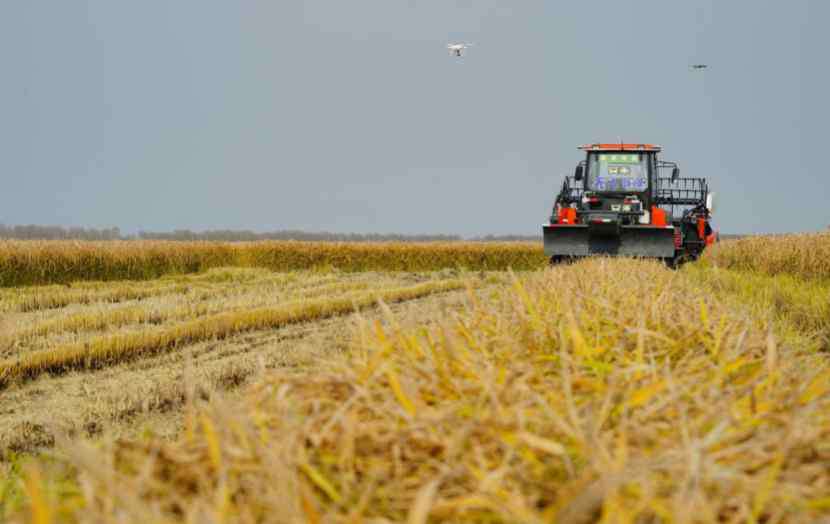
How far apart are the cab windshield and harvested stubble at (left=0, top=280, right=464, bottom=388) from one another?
6459mm

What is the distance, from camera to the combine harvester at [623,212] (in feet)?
54.2

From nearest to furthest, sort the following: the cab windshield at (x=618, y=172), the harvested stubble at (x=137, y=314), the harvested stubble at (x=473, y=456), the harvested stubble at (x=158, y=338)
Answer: the harvested stubble at (x=473, y=456) → the harvested stubble at (x=158, y=338) → the harvested stubble at (x=137, y=314) → the cab windshield at (x=618, y=172)

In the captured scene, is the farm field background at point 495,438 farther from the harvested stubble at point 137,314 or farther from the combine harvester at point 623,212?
the combine harvester at point 623,212

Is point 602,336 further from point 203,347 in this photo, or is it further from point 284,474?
point 203,347

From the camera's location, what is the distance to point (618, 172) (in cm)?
1811

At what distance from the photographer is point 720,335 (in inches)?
102

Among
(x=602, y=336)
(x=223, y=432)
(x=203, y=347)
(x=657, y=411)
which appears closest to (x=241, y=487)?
(x=223, y=432)

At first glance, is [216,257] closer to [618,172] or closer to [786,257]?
[618,172]

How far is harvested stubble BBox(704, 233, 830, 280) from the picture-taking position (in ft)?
43.6

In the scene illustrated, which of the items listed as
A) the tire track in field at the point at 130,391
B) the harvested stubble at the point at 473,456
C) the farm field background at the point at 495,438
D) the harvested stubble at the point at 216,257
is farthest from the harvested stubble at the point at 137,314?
the harvested stubble at the point at 473,456

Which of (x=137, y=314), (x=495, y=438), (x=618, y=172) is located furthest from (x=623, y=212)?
(x=495, y=438)

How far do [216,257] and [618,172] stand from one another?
1852 centimetres

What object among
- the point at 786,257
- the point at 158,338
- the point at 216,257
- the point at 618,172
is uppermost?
the point at 618,172

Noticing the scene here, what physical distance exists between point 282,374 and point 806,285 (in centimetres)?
1172
